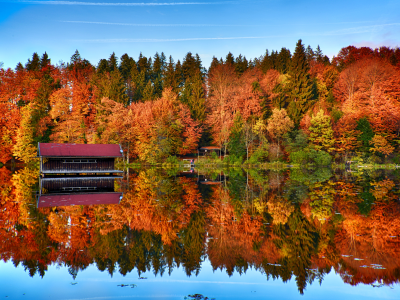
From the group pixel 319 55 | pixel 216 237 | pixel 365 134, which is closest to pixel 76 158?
pixel 216 237

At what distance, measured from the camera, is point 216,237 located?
823cm

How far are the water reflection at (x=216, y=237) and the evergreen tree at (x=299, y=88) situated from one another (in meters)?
41.0

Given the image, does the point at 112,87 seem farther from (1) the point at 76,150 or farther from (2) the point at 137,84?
(1) the point at 76,150

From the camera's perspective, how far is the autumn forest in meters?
45.4

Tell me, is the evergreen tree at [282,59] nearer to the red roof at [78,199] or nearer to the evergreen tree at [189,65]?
the evergreen tree at [189,65]

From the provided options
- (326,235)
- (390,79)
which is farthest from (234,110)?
(326,235)


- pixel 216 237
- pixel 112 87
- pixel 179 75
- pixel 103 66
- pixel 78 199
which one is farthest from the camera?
pixel 179 75

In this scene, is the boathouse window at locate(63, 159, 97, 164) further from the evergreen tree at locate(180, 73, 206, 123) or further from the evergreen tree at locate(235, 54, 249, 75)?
the evergreen tree at locate(235, 54, 249, 75)

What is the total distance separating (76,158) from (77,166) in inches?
31.6

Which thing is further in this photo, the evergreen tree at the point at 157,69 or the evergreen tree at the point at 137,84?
the evergreen tree at the point at 157,69

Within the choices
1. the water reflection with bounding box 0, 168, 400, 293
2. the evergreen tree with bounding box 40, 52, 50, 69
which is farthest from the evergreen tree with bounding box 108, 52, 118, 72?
the water reflection with bounding box 0, 168, 400, 293

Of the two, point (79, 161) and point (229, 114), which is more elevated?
point (229, 114)

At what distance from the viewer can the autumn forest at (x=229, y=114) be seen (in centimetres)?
4541

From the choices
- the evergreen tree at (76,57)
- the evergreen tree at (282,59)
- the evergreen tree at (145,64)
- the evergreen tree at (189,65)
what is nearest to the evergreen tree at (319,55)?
the evergreen tree at (282,59)
